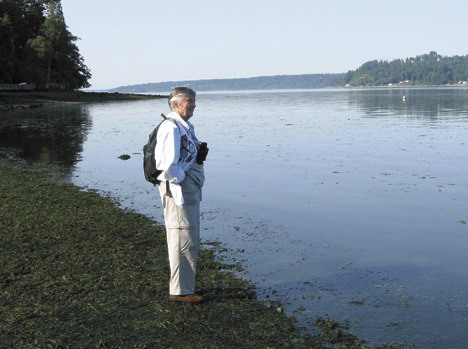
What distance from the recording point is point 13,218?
995cm

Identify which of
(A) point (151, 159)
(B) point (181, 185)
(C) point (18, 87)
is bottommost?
(B) point (181, 185)

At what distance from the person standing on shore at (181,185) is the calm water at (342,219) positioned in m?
1.04

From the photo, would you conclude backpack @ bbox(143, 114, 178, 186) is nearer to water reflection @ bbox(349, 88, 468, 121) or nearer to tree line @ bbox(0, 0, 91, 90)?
water reflection @ bbox(349, 88, 468, 121)

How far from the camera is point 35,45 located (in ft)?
290

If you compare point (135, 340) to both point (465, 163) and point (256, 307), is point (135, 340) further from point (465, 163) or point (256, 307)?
point (465, 163)

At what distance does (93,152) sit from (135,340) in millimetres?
17647

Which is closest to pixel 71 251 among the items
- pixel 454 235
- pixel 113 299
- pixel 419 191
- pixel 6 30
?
pixel 113 299

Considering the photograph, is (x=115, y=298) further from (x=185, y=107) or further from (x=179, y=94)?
(x=179, y=94)

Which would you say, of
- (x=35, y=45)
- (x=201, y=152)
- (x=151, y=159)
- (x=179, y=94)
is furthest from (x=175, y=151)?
(x=35, y=45)

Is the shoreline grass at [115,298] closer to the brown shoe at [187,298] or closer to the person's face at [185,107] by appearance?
the brown shoe at [187,298]

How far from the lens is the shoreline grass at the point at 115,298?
536cm

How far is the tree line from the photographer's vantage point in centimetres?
8462

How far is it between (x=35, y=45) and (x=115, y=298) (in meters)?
89.7

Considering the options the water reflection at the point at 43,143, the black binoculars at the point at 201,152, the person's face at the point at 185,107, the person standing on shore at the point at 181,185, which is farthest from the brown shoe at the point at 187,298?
the water reflection at the point at 43,143
